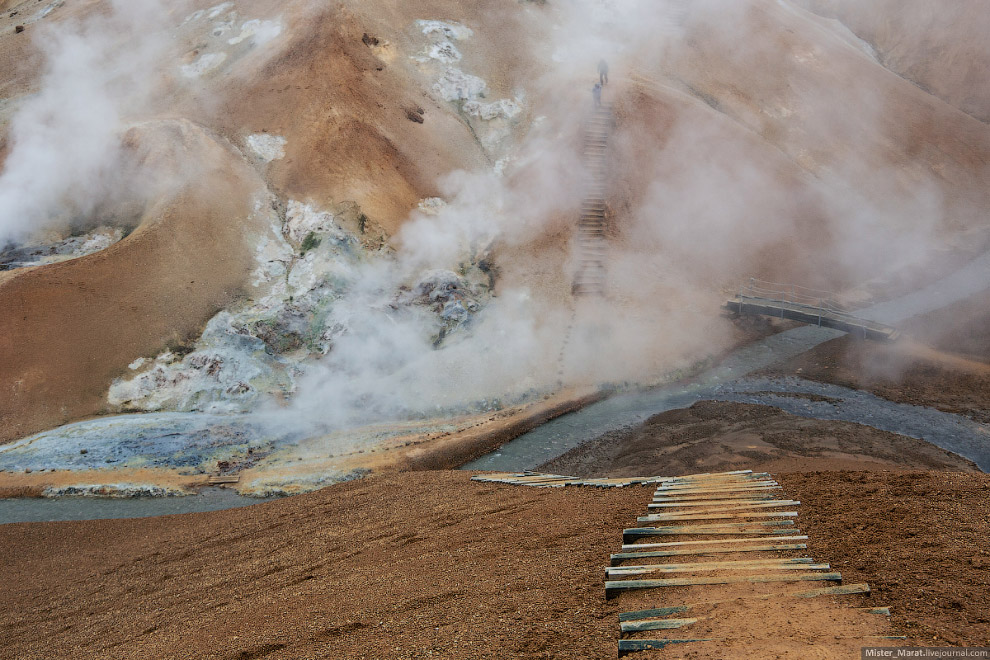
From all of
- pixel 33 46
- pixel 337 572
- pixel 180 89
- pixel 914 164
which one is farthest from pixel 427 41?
pixel 337 572

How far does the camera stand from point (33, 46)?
27.5 m

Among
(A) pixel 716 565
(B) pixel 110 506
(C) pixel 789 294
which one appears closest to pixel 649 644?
(A) pixel 716 565

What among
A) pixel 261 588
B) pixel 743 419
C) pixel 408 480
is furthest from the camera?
pixel 743 419

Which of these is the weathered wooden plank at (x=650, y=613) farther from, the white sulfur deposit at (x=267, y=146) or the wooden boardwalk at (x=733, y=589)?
the white sulfur deposit at (x=267, y=146)

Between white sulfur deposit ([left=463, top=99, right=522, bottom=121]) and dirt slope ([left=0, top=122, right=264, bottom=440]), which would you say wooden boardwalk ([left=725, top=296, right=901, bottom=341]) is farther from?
dirt slope ([left=0, top=122, right=264, bottom=440])

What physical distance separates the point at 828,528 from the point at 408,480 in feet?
26.3

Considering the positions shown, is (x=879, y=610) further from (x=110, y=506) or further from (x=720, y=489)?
(x=110, y=506)

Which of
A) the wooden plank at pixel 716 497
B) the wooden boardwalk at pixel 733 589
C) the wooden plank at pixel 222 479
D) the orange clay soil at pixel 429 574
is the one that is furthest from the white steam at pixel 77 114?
the wooden boardwalk at pixel 733 589

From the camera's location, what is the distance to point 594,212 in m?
22.3

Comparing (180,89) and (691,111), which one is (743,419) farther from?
(180,89)

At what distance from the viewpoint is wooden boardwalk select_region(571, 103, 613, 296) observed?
818 inches

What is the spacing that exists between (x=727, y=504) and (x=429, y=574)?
4050mm

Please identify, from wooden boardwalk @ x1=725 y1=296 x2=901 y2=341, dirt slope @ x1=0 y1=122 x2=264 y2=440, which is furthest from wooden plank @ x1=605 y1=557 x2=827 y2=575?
dirt slope @ x1=0 y1=122 x2=264 y2=440

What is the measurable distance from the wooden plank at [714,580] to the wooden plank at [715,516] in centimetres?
168
